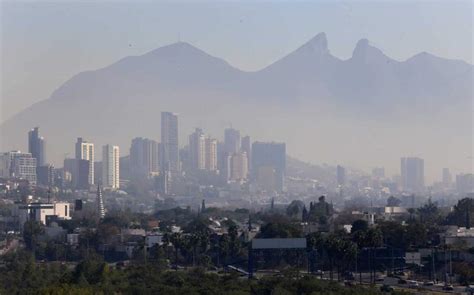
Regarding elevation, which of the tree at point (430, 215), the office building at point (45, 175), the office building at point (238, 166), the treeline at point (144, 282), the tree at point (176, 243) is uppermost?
the office building at point (238, 166)

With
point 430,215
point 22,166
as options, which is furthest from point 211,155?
point 430,215

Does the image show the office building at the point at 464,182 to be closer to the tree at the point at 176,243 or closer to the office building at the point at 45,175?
the office building at the point at 45,175

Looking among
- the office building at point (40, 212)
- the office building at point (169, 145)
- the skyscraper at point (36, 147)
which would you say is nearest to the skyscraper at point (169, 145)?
the office building at point (169, 145)

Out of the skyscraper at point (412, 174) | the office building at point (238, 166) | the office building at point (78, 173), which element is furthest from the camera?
the office building at point (238, 166)

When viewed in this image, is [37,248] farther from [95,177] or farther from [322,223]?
[95,177]

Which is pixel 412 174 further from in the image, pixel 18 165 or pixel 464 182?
pixel 18 165

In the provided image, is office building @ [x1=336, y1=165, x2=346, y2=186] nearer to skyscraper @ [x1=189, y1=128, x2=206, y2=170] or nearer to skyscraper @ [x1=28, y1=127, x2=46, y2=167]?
skyscraper @ [x1=189, y1=128, x2=206, y2=170]

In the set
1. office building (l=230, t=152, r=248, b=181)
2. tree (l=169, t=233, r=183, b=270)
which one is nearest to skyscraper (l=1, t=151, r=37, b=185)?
office building (l=230, t=152, r=248, b=181)
